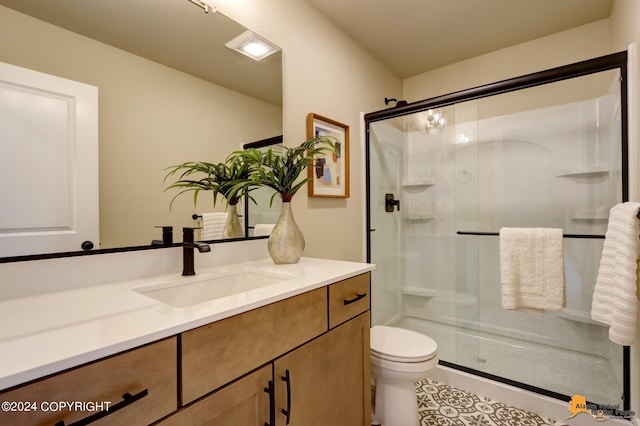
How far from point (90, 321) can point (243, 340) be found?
1.13ft

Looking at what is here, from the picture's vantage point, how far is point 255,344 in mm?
812

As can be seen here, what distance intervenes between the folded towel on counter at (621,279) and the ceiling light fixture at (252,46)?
1.81 meters

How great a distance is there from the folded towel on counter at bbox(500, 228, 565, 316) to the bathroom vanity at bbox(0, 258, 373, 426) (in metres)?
1.01

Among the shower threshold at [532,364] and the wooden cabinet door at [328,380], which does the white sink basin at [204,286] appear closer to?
the wooden cabinet door at [328,380]

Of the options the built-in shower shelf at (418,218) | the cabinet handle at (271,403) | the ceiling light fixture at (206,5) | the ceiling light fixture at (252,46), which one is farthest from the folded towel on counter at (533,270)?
the ceiling light fixture at (206,5)

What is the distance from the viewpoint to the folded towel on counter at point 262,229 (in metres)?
1.57

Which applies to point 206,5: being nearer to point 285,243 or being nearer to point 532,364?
point 285,243

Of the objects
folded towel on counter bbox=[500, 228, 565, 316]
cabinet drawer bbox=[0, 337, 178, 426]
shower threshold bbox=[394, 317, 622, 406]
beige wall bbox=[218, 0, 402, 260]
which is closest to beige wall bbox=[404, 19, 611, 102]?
beige wall bbox=[218, 0, 402, 260]

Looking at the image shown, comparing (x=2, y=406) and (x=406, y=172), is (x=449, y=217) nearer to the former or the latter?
(x=406, y=172)

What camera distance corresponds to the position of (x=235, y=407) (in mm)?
757

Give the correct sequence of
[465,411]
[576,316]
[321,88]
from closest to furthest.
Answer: [465,411], [321,88], [576,316]

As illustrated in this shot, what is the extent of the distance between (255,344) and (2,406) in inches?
18.7

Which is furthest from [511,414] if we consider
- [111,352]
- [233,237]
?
[111,352]

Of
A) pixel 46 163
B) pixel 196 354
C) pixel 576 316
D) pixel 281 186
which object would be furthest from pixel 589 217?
pixel 46 163
